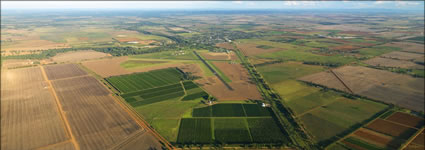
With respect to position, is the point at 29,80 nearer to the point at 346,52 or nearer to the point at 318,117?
the point at 318,117

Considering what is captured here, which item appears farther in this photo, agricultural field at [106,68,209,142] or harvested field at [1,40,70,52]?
harvested field at [1,40,70,52]

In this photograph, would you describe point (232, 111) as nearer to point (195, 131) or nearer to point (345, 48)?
point (195, 131)

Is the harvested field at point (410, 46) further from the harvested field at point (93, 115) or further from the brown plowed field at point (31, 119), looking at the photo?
the brown plowed field at point (31, 119)

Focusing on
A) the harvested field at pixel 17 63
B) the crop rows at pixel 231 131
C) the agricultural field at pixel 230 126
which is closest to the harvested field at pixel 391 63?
the agricultural field at pixel 230 126

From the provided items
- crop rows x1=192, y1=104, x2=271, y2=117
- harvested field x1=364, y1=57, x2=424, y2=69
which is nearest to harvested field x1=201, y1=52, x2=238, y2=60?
crop rows x1=192, y1=104, x2=271, y2=117

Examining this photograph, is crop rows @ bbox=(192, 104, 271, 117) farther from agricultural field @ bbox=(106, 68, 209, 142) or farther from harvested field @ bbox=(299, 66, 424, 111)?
harvested field @ bbox=(299, 66, 424, 111)

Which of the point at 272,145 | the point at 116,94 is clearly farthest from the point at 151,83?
the point at 272,145

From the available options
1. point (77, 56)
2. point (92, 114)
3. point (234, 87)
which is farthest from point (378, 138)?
point (77, 56)
